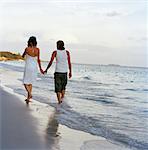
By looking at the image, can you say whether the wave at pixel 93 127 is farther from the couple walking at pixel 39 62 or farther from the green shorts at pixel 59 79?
the couple walking at pixel 39 62

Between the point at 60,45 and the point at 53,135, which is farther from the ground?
the point at 60,45

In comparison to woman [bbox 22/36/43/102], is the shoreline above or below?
below

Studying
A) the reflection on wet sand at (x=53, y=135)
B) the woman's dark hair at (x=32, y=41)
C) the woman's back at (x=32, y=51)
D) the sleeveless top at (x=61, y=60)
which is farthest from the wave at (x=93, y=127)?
the woman's dark hair at (x=32, y=41)

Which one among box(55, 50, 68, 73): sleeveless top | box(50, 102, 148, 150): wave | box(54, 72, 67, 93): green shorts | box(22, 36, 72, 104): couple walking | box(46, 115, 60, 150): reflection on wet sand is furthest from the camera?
box(54, 72, 67, 93): green shorts

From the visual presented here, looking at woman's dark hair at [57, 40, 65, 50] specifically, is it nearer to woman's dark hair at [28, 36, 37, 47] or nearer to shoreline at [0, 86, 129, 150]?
woman's dark hair at [28, 36, 37, 47]

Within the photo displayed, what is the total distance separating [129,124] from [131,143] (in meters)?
2.14

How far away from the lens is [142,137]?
7.05 m

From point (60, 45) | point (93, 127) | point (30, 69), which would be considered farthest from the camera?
point (30, 69)

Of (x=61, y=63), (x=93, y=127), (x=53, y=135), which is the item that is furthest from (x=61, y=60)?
(x=53, y=135)

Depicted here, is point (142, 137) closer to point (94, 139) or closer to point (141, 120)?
point (94, 139)

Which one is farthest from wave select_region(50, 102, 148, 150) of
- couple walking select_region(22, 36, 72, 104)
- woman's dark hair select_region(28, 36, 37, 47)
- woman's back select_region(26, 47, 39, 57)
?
woman's dark hair select_region(28, 36, 37, 47)

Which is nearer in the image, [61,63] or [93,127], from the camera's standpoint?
[93,127]

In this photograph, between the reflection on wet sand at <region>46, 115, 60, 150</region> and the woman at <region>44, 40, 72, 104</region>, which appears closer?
the reflection on wet sand at <region>46, 115, 60, 150</region>

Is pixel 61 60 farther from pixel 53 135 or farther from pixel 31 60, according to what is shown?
pixel 53 135
